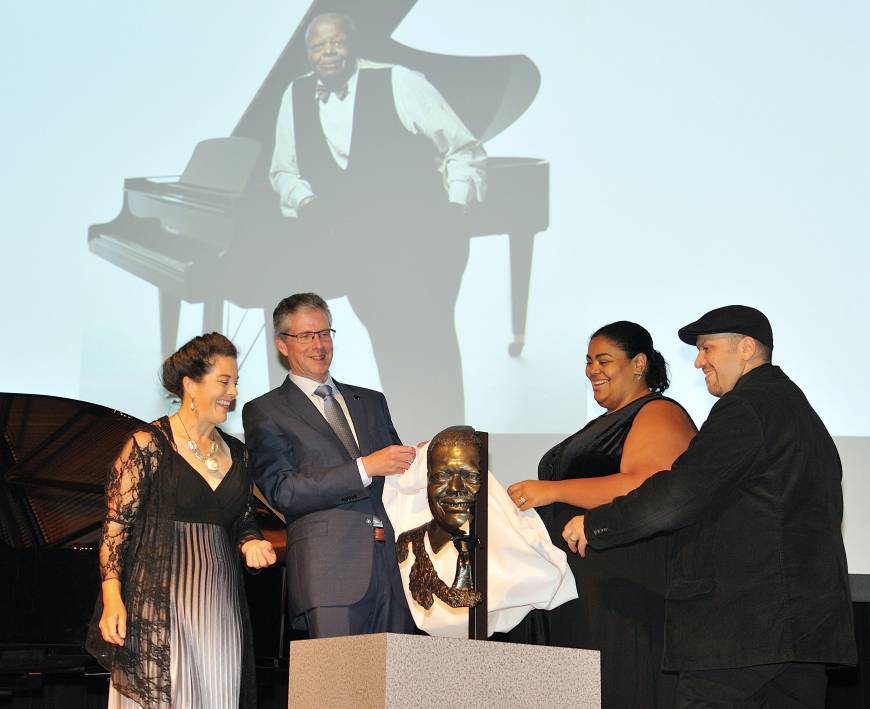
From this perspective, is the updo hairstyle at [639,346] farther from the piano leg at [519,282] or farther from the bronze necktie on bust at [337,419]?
the piano leg at [519,282]

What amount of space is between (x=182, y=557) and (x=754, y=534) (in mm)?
1626

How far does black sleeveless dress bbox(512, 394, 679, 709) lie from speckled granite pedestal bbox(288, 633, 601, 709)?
80 cm

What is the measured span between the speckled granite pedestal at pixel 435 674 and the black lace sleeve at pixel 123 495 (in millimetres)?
736

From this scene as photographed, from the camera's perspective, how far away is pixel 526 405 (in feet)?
16.8

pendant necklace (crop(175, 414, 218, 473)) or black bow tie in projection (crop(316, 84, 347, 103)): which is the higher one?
black bow tie in projection (crop(316, 84, 347, 103))

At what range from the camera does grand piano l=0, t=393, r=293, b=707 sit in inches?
170

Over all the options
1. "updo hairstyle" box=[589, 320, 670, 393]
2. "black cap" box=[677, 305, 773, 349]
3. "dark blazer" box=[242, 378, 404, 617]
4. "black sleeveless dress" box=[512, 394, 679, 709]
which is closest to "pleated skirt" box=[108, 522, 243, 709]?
"dark blazer" box=[242, 378, 404, 617]

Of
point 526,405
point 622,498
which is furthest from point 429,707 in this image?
point 526,405

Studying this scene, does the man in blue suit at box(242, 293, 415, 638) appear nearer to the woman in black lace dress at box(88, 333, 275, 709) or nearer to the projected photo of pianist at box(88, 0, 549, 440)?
the woman in black lace dress at box(88, 333, 275, 709)

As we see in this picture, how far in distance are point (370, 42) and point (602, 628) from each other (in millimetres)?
2878

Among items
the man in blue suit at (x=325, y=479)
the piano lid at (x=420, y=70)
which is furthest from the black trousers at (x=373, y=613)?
the piano lid at (x=420, y=70)

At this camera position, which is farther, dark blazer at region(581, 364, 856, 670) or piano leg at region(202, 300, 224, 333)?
piano leg at region(202, 300, 224, 333)

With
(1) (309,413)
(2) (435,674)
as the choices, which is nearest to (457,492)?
(2) (435,674)

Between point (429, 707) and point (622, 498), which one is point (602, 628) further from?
point (429, 707)
